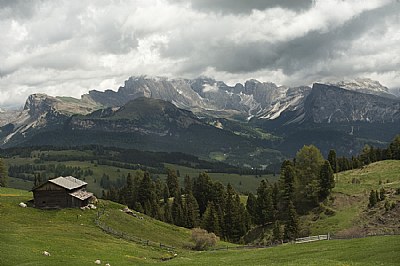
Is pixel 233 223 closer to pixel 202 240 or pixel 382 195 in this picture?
pixel 202 240

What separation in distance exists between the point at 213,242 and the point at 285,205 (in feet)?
155

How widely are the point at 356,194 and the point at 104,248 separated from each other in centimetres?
8706

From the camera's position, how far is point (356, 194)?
4803 inches

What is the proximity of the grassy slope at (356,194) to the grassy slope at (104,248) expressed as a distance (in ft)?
140

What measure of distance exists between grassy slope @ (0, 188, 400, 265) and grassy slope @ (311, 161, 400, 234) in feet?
140

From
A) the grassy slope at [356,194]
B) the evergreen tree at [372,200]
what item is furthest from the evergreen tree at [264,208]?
the evergreen tree at [372,200]

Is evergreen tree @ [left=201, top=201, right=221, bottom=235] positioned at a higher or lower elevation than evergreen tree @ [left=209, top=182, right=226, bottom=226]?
lower

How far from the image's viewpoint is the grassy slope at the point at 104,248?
4684 centimetres

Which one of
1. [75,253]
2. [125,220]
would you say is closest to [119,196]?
[125,220]

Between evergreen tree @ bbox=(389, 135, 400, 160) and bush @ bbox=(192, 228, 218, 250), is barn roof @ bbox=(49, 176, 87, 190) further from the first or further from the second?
evergreen tree @ bbox=(389, 135, 400, 160)

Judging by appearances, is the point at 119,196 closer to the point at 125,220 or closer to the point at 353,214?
the point at 125,220

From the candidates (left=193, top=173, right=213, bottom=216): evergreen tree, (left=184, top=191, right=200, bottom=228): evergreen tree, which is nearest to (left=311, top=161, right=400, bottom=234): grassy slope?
(left=184, top=191, right=200, bottom=228): evergreen tree

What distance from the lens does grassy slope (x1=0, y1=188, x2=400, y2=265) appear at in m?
46.8

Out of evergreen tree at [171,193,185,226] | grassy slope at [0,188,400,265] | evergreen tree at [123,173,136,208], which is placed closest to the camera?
grassy slope at [0,188,400,265]
